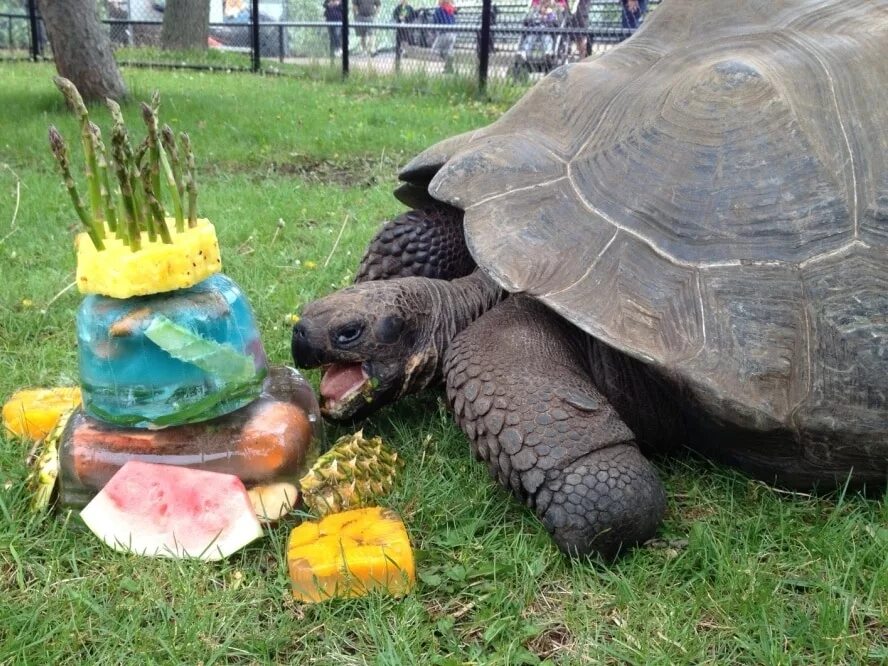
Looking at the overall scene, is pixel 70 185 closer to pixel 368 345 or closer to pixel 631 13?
pixel 368 345

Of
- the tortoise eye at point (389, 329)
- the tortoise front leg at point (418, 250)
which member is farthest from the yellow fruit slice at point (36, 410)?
the tortoise front leg at point (418, 250)

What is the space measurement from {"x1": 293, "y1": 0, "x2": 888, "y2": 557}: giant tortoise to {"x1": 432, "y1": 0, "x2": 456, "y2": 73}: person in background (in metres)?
9.69

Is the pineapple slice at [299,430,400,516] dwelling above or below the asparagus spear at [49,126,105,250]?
below

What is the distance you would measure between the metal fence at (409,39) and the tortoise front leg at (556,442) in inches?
276

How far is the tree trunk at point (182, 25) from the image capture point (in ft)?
60.7

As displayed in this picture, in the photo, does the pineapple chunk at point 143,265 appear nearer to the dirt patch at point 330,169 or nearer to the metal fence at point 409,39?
the dirt patch at point 330,169

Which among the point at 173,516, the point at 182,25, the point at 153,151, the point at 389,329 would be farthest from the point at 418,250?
the point at 182,25

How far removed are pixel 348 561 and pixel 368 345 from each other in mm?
778

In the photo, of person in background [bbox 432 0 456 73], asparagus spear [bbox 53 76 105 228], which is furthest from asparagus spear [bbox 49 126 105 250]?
person in background [bbox 432 0 456 73]

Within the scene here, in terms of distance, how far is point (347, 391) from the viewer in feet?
8.13

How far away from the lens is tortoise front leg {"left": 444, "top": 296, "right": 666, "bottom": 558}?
6.43 ft

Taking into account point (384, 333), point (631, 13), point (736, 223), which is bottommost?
point (384, 333)

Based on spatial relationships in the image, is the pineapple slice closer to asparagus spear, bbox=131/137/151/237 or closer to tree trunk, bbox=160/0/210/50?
asparagus spear, bbox=131/137/151/237

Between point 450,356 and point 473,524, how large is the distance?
1.57 feet
